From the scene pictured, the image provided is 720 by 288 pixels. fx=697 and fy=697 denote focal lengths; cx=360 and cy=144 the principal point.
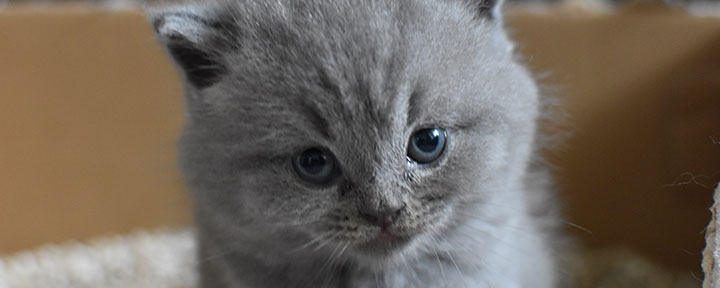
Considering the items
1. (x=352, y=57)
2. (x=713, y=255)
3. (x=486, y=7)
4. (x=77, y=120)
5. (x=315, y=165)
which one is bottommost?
(x=713, y=255)

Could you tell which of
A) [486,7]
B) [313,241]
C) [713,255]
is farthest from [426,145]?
[713,255]

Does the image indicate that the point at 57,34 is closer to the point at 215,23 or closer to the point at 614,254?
the point at 215,23

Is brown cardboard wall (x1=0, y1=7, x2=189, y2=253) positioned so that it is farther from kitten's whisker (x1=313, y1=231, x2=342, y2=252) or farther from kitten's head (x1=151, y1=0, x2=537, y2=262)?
kitten's whisker (x1=313, y1=231, x2=342, y2=252)

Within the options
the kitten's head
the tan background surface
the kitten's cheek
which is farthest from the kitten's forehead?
the tan background surface

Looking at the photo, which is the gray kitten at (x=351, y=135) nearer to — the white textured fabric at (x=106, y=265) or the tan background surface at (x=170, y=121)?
the tan background surface at (x=170, y=121)

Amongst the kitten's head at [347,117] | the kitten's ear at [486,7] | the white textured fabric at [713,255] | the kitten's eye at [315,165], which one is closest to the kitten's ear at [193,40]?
the kitten's head at [347,117]

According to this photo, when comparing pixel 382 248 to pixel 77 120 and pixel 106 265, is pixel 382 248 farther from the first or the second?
pixel 77 120

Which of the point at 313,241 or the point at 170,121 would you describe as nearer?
the point at 313,241
